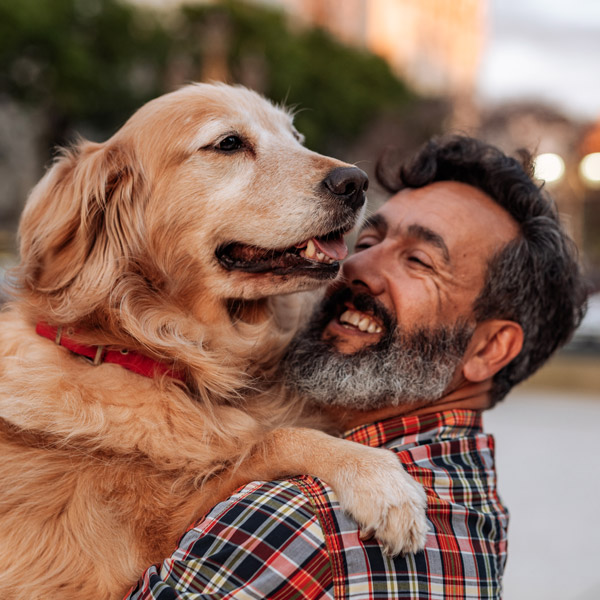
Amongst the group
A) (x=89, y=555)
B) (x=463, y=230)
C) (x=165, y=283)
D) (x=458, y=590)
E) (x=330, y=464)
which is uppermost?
A: (x=463, y=230)

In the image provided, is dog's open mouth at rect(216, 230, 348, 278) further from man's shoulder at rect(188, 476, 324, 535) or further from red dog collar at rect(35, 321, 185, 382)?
man's shoulder at rect(188, 476, 324, 535)

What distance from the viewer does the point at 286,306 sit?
3127 millimetres

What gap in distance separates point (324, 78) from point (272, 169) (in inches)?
1620

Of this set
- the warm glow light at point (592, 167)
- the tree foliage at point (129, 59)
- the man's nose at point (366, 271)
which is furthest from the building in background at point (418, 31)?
the man's nose at point (366, 271)

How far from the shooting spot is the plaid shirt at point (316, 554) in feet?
6.27

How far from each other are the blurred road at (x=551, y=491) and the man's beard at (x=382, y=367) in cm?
201

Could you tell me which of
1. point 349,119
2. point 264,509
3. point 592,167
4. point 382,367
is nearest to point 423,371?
point 382,367

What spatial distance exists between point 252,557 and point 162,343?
0.89 m

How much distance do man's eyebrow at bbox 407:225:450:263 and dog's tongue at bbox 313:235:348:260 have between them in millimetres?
280

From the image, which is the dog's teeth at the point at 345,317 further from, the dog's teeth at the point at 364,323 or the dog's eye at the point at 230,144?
the dog's eye at the point at 230,144

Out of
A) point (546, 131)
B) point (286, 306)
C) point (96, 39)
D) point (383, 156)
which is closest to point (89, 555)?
point (286, 306)

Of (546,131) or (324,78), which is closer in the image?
(546,131)

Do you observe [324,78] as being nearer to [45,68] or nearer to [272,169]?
[45,68]

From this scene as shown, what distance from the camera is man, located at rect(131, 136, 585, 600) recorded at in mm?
1960
